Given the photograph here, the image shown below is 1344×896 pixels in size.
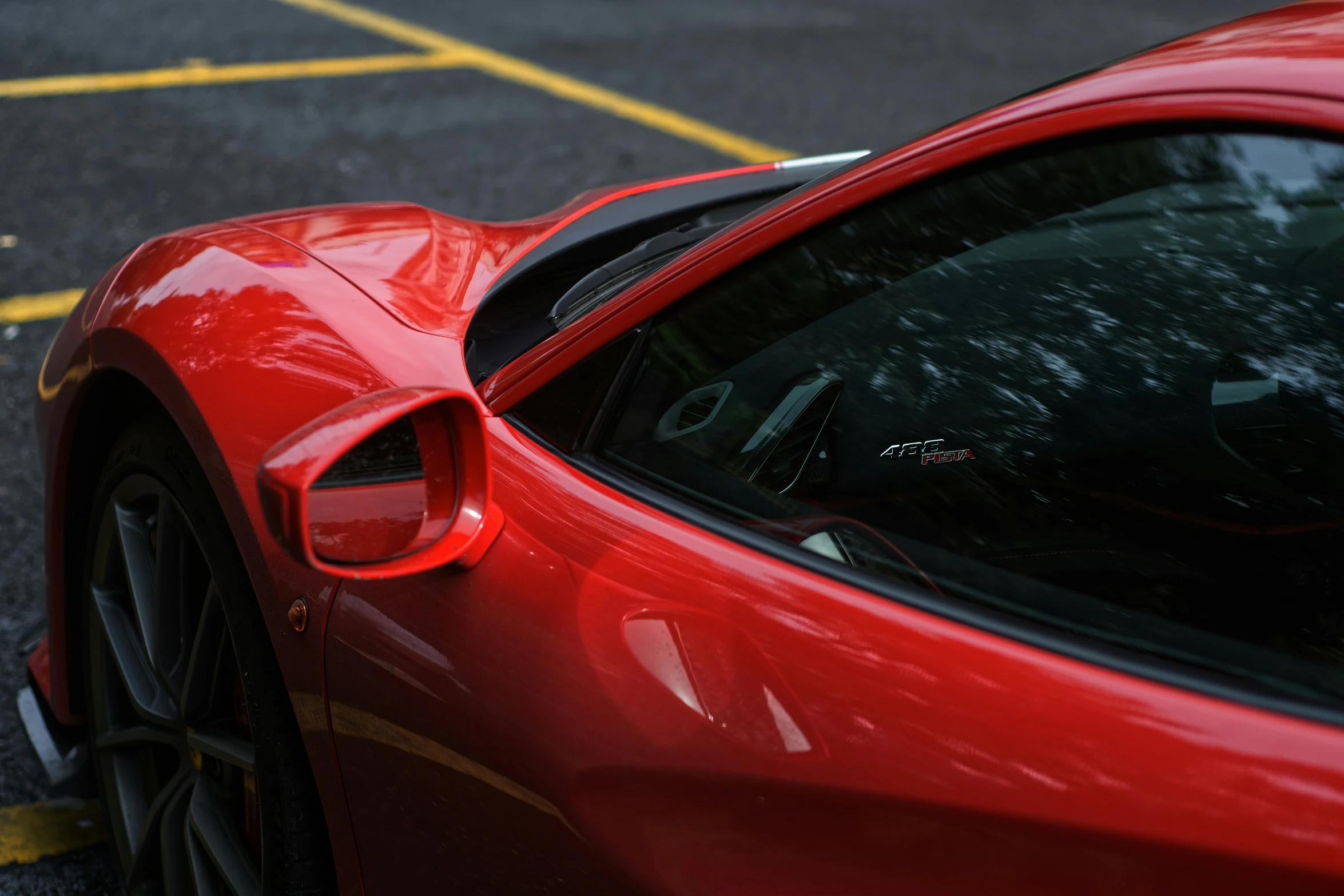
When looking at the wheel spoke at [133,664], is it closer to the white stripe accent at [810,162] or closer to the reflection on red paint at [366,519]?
the reflection on red paint at [366,519]

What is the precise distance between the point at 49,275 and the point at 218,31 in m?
4.55

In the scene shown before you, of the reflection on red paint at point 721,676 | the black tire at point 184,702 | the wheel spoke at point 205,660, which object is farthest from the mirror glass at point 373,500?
the wheel spoke at point 205,660

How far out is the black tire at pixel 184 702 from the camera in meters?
1.66

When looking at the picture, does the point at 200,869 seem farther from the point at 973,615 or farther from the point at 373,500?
the point at 973,615

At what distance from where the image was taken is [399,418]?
1351 millimetres

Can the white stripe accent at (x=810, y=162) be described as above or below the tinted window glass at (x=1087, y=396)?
above

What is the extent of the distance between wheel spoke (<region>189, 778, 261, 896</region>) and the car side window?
914 millimetres

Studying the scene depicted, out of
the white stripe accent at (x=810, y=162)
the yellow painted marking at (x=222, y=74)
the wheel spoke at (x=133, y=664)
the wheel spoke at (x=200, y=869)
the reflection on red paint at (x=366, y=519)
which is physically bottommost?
the wheel spoke at (x=200, y=869)

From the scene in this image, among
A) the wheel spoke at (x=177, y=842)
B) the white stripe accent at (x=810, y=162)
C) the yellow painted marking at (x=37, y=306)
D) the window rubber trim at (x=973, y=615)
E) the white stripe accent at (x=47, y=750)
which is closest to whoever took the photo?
the window rubber trim at (x=973, y=615)

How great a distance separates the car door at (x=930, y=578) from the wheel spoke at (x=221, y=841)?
41 cm

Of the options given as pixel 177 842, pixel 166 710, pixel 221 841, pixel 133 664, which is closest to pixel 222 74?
pixel 133 664

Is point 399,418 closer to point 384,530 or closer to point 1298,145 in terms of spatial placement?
point 384,530

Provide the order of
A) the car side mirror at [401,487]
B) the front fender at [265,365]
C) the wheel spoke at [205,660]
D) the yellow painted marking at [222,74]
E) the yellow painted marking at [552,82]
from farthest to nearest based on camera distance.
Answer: the yellow painted marking at [222,74] < the yellow painted marking at [552,82] < the wheel spoke at [205,660] < the front fender at [265,365] < the car side mirror at [401,487]

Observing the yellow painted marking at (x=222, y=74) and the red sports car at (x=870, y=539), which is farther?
the yellow painted marking at (x=222, y=74)
